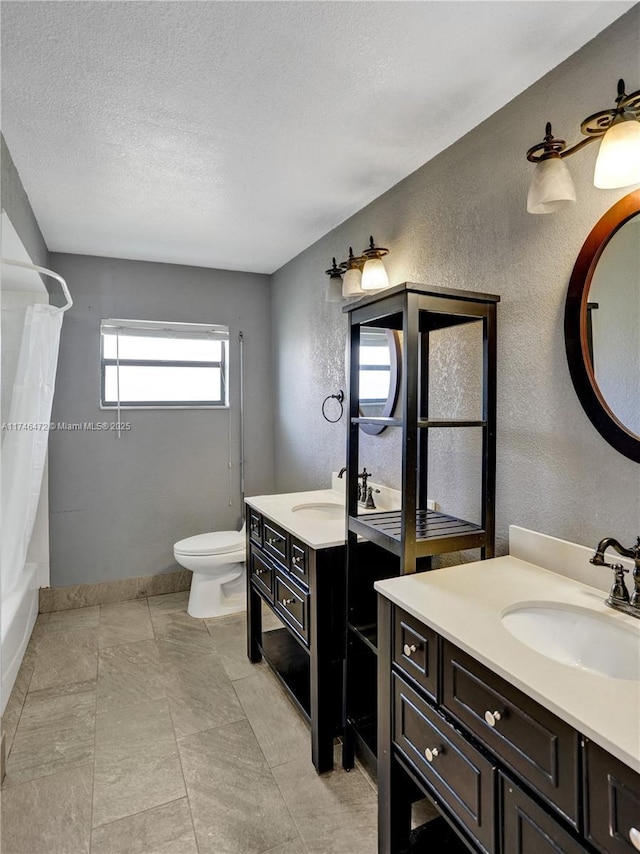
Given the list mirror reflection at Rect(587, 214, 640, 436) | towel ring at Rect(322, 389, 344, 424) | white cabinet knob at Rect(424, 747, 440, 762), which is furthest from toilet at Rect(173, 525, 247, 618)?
mirror reflection at Rect(587, 214, 640, 436)

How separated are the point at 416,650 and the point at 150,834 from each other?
1127 mm

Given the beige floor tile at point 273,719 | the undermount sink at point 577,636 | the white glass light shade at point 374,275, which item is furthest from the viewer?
the white glass light shade at point 374,275

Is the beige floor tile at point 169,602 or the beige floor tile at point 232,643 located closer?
the beige floor tile at point 232,643

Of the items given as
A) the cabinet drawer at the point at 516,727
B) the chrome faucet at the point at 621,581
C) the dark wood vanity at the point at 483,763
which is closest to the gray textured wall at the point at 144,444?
the dark wood vanity at the point at 483,763

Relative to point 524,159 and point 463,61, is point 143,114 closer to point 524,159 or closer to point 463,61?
point 463,61

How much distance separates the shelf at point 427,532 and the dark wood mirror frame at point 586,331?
54 cm

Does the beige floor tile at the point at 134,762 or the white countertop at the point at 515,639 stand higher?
the white countertop at the point at 515,639

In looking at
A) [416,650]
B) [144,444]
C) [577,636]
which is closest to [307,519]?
[416,650]

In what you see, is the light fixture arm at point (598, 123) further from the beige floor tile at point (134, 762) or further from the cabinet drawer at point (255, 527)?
the beige floor tile at point (134, 762)

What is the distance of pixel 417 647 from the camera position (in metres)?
1.23

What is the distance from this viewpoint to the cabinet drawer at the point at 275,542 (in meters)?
2.07

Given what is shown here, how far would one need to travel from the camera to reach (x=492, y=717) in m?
0.99

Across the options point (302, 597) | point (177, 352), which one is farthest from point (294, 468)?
point (302, 597)

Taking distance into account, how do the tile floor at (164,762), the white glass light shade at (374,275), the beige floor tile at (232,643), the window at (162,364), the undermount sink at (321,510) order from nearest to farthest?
the tile floor at (164,762)
the white glass light shade at (374,275)
the undermount sink at (321,510)
the beige floor tile at (232,643)
the window at (162,364)
